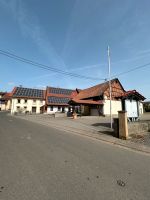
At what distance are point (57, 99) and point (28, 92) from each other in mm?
11041

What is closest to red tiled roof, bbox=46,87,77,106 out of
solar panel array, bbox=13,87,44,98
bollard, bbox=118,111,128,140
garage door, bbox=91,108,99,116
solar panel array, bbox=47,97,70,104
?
solar panel array, bbox=47,97,70,104

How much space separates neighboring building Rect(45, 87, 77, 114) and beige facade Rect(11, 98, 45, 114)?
17.2 feet

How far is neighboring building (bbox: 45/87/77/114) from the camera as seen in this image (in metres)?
49.3

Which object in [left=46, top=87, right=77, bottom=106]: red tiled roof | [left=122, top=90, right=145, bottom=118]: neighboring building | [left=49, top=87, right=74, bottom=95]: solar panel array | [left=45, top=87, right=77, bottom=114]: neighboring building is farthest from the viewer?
[left=49, top=87, right=74, bottom=95]: solar panel array

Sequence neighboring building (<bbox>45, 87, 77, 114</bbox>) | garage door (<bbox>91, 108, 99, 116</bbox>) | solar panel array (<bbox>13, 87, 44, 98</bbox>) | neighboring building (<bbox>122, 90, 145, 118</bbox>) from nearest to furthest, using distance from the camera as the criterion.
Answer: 1. neighboring building (<bbox>122, 90, 145, 118</bbox>)
2. garage door (<bbox>91, 108, 99, 116</bbox>)
3. neighboring building (<bbox>45, 87, 77, 114</bbox>)
4. solar panel array (<bbox>13, 87, 44, 98</bbox>)

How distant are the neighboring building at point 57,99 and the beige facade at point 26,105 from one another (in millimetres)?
5255

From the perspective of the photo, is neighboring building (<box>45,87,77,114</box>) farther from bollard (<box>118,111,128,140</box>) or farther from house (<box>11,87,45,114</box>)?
bollard (<box>118,111,128,140</box>)

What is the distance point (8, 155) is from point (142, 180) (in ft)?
15.4

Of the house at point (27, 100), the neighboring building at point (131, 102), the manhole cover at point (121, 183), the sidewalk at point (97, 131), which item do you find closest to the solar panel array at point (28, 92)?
the house at point (27, 100)

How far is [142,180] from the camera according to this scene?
418 cm

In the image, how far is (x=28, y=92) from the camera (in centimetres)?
5434

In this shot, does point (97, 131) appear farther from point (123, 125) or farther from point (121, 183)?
point (121, 183)

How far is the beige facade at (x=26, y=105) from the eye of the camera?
1964 inches

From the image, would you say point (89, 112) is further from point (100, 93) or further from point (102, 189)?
point (102, 189)
